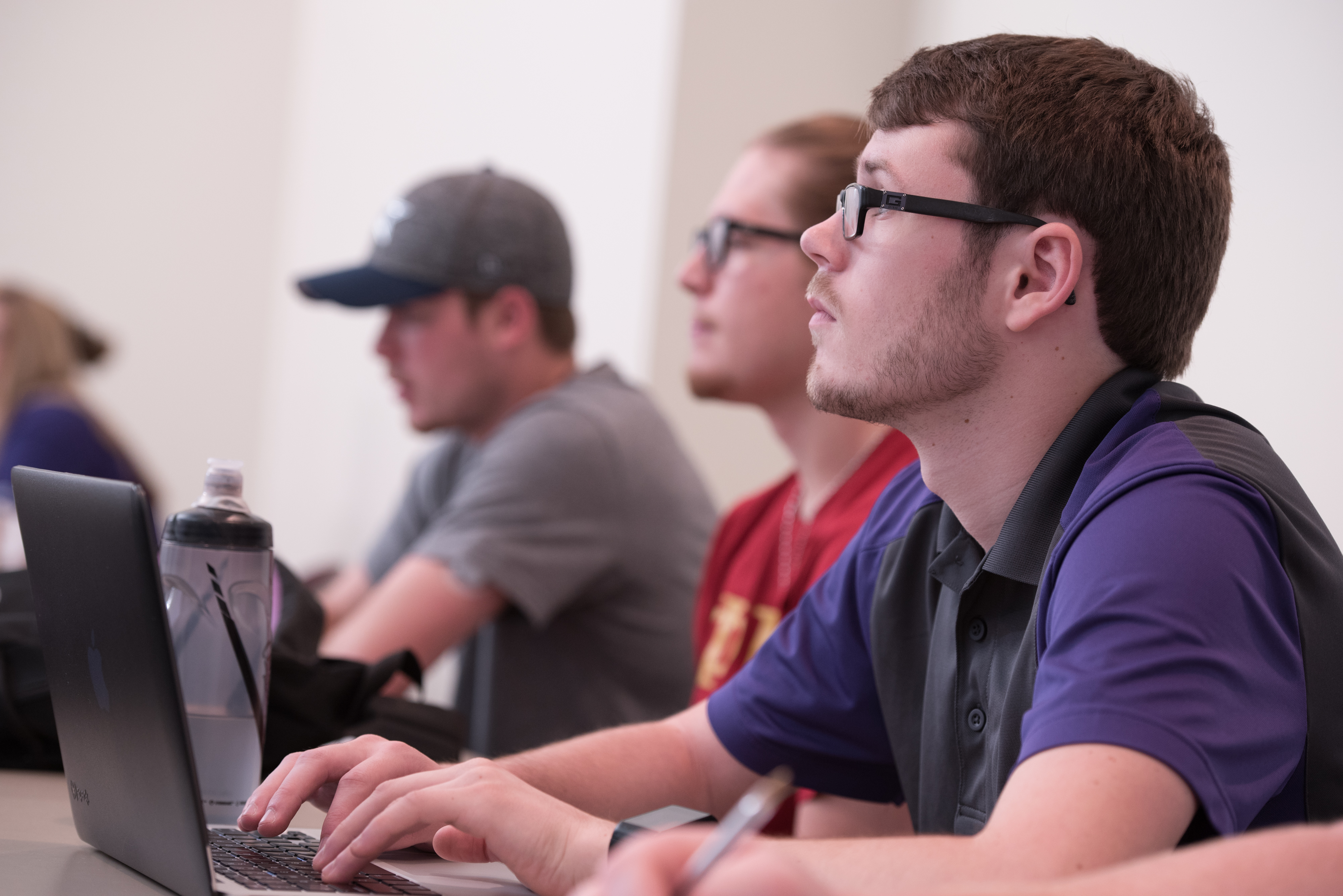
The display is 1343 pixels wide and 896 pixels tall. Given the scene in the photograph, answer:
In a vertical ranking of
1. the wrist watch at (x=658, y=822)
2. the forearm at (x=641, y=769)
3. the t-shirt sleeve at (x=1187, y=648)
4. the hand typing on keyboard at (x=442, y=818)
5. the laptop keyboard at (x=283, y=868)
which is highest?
the t-shirt sleeve at (x=1187, y=648)

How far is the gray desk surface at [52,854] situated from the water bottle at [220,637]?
0.08m

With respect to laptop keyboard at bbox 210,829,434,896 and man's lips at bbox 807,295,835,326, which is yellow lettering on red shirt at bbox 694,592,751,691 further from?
laptop keyboard at bbox 210,829,434,896

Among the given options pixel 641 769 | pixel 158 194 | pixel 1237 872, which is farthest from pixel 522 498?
pixel 158 194

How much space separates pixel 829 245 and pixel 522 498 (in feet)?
3.24

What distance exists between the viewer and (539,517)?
1.93 metres

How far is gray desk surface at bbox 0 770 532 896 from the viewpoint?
30.7 inches

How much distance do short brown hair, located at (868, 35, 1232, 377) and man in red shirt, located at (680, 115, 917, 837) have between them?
0.64 metres

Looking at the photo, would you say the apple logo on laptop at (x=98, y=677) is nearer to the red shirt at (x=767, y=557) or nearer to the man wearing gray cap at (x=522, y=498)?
the red shirt at (x=767, y=557)

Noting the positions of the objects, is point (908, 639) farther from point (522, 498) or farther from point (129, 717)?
point (522, 498)

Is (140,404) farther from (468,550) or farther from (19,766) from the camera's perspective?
(19,766)

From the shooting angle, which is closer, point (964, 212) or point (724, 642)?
point (964, 212)

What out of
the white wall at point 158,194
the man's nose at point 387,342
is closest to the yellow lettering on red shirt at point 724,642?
the man's nose at point 387,342

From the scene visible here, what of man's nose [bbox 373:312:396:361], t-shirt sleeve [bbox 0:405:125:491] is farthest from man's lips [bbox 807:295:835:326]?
t-shirt sleeve [bbox 0:405:125:491]

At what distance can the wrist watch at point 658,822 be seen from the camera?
78cm
